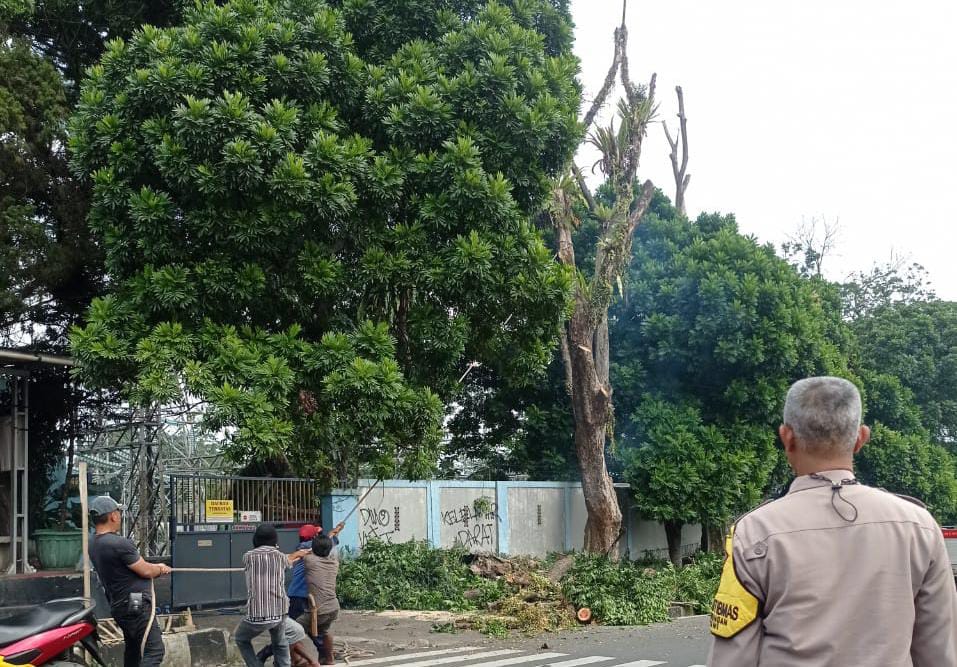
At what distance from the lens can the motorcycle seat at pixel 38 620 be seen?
714 centimetres

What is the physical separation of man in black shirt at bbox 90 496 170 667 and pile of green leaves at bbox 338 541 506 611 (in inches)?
321

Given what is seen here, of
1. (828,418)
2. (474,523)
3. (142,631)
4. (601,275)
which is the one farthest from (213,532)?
(828,418)

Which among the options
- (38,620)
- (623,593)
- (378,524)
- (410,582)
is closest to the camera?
(38,620)

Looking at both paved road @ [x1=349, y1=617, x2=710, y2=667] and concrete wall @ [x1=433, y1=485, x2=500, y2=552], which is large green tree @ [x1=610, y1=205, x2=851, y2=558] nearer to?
concrete wall @ [x1=433, y1=485, x2=500, y2=552]

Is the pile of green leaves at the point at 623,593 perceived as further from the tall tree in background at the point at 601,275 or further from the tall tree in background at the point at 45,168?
the tall tree in background at the point at 45,168

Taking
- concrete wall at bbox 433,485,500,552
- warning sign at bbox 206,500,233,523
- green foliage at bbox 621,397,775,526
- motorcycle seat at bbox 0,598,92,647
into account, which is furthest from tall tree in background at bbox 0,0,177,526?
green foliage at bbox 621,397,775,526

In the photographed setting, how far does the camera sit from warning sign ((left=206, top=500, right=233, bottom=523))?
44.9ft

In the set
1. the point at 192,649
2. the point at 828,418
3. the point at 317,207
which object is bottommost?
the point at 192,649

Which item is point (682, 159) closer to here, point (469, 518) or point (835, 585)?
point (469, 518)

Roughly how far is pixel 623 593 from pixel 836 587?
13.3 metres

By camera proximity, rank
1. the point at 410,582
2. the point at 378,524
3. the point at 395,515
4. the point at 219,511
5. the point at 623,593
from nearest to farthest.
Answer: the point at 219,511 → the point at 623,593 → the point at 410,582 → the point at 378,524 → the point at 395,515

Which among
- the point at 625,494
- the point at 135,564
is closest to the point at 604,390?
the point at 625,494

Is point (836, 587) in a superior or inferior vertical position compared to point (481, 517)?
superior

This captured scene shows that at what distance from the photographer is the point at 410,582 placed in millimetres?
16281
